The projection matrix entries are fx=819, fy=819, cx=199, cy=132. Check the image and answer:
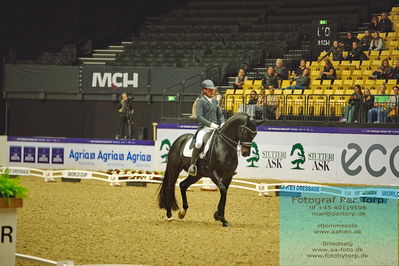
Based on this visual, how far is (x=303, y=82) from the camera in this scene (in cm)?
2816

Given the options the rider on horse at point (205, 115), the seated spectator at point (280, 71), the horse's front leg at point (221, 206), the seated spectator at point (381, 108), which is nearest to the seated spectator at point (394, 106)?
the seated spectator at point (381, 108)

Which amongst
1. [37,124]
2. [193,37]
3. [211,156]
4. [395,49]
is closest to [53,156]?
[37,124]

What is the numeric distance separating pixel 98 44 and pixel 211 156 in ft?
80.1

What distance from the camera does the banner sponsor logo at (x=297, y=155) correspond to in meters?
25.3

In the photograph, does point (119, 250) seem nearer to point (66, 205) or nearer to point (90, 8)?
point (66, 205)

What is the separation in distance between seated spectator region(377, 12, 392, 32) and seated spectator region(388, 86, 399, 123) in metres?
5.45

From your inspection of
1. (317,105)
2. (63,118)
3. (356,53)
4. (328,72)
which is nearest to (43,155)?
(63,118)

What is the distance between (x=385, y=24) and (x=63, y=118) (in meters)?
14.4

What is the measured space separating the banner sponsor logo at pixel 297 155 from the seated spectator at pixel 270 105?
6.44 feet

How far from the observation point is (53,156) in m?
29.4

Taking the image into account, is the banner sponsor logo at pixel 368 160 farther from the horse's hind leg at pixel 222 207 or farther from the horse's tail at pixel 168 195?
the horse's hind leg at pixel 222 207

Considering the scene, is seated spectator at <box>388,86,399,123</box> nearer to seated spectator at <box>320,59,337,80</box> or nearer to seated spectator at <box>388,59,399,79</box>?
seated spectator at <box>388,59,399,79</box>

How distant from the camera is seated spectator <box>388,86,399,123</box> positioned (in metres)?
24.7

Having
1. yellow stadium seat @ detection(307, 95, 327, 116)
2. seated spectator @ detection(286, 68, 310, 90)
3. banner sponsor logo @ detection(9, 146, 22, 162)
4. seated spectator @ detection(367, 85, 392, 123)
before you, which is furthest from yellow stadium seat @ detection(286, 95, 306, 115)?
banner sponsor logo @ detection(9, 146, 22, 162)
